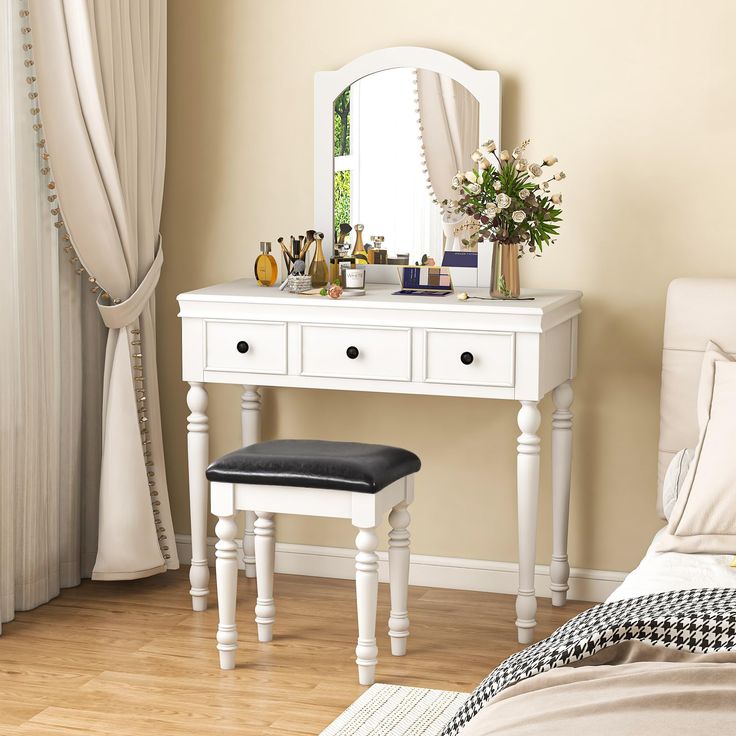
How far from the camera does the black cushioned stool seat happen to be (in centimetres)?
278

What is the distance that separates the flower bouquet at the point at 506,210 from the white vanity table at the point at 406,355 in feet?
0.44

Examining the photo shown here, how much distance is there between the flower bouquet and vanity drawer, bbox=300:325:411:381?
0.32 m

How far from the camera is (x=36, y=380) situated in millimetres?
3363

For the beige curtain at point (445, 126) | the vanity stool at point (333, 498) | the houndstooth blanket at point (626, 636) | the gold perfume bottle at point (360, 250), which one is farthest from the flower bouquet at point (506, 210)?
the houndstooth blanket at point (626, 636)

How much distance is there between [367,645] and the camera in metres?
2.87

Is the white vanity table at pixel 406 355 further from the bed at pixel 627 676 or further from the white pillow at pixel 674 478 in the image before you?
the bed at pixel 627 676

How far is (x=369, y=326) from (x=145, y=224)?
912mm

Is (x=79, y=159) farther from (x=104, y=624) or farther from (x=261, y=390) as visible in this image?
(x=104, y=624)

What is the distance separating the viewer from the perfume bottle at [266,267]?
352 cm

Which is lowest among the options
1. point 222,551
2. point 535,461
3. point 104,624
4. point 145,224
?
point 104,624

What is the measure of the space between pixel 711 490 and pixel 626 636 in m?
0.92

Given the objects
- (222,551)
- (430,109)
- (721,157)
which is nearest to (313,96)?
(430,109)

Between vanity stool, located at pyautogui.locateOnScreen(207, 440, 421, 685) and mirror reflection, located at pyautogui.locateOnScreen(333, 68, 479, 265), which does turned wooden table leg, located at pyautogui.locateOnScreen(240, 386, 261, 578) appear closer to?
mirror reflection, located at pyautogui.locateOnScreen(333, 68, 479, 265)

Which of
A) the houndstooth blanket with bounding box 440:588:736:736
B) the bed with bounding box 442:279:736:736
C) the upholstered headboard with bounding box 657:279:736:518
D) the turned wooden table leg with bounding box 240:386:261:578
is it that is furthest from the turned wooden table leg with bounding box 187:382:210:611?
the houndstooth blanket with bounding box 440:588:736:736
